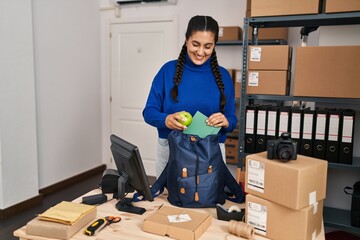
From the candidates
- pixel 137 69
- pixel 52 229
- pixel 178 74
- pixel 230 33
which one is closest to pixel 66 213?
pixel 52 229

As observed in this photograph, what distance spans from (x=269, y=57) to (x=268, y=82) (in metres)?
0.17

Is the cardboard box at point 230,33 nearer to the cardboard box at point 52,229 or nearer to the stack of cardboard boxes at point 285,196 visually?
the stack of cardboard boxes at point 285,196

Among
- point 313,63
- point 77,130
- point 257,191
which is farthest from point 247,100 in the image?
point 77,130

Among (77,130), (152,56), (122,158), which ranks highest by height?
(152,56)

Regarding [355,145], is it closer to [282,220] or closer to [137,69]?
[282,220]

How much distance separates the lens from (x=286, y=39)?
3.47 metres

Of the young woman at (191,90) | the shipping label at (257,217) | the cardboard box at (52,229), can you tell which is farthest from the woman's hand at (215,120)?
the cardboard box at (52,229)

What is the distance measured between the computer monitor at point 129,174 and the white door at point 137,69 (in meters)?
2.92

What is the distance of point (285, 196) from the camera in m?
1.15

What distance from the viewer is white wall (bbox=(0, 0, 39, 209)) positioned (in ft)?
9.88

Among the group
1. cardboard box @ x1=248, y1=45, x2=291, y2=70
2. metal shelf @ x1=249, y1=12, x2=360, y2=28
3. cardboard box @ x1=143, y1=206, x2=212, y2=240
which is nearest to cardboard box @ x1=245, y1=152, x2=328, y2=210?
cardboard box @ x1=143, y1=206, x2=212, y2=240

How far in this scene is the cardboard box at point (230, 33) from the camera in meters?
3.61

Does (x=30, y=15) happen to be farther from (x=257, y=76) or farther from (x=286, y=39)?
(x=286, y=39)

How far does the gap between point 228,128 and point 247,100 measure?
0.76 metres
